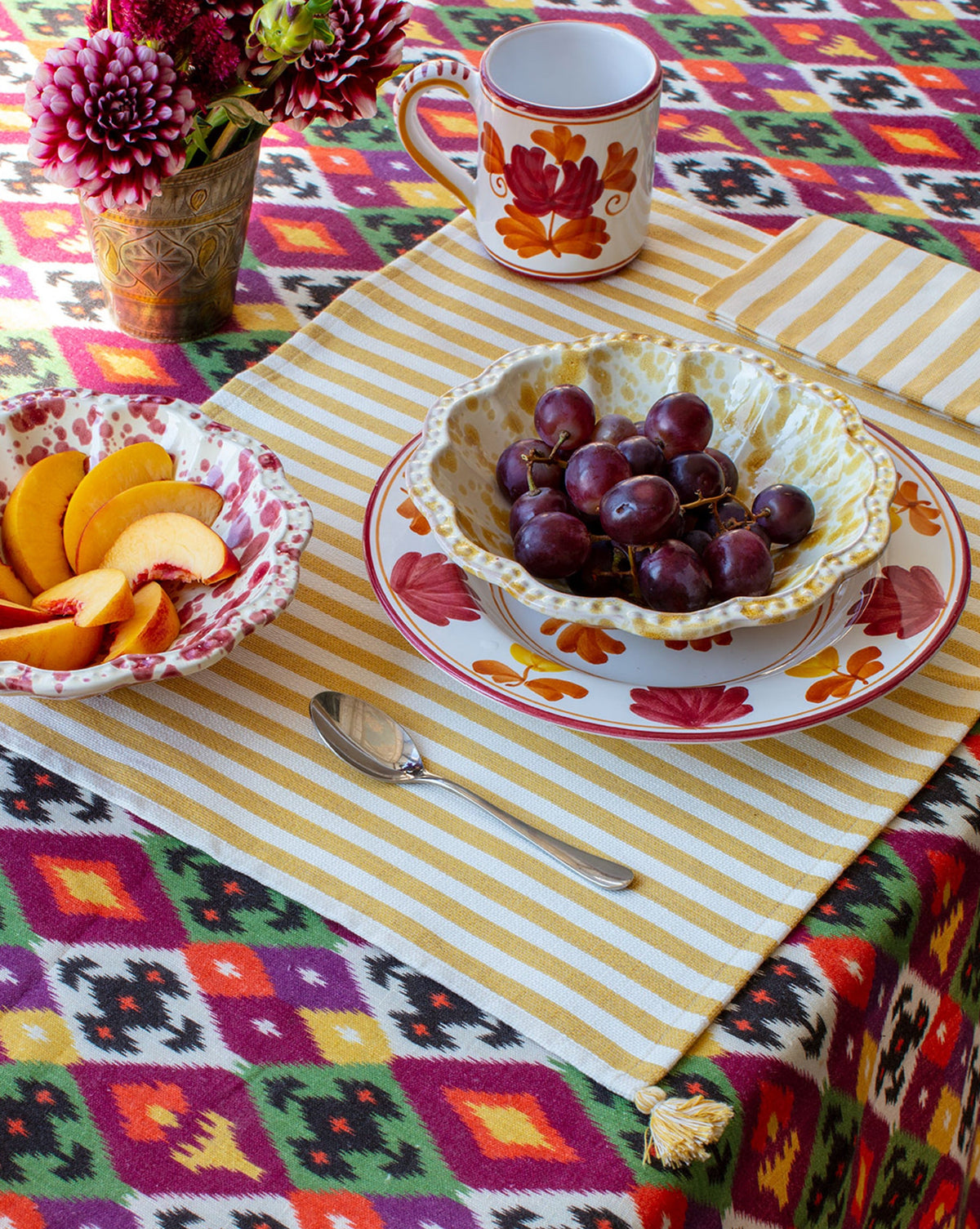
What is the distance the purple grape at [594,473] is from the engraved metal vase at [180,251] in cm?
36

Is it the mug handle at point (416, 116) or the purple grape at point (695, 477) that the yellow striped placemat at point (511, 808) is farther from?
the mug handle at point (416, 116)

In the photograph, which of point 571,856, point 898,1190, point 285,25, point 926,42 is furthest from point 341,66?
point 926,42

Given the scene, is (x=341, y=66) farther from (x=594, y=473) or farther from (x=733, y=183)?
(x=733, y=183)

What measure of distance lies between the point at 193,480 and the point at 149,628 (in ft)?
0.40

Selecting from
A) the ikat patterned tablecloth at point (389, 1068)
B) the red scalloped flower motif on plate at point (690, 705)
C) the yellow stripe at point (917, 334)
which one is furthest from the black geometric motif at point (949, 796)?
the yellow stripe at point (917, 334)

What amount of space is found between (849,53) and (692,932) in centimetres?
108

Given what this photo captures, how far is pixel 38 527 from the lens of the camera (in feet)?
1.99

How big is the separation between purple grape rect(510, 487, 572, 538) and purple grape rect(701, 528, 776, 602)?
0.08 meters

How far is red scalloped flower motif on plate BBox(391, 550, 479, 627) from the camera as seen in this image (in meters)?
0.59

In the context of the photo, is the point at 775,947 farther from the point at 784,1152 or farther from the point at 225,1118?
the point at 225,1118

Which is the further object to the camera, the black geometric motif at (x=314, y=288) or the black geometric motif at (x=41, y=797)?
the black geometric motif at (x=314, y=288)

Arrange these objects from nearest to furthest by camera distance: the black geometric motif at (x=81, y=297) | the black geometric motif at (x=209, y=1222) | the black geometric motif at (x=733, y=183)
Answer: the black geometric motif at (x=209, y=1222)
the black geometric motif at (x=81, y=297)
the black geometric motif at (x=733, y=183)

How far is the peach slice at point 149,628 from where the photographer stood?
0.55 metres

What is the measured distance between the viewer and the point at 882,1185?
1.98ft
